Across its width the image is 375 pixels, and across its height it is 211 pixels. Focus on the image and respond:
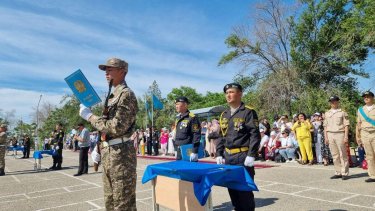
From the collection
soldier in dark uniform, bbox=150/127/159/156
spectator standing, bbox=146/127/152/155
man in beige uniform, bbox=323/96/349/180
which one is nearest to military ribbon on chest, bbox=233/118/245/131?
man in beige uniform, bbox=323/96/349/180

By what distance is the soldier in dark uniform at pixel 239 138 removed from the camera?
4.26 metres

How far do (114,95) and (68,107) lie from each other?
5851 cm

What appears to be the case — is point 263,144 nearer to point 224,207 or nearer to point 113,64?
point 224,207

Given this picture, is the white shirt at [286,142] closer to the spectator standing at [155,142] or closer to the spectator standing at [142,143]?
the spectator standing at [155,142]

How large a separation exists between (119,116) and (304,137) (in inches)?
369

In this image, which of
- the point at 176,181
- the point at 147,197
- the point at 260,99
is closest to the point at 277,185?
the point at 147,197

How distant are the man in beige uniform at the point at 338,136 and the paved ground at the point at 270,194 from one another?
0.33 m

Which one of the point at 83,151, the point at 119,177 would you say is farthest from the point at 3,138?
the point at 119,177

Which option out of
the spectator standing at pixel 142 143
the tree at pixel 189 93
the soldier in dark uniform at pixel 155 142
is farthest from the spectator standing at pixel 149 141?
the tree at pixel 189 93

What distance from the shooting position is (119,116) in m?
3.83

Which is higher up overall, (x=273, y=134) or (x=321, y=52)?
(x=321, y=52)

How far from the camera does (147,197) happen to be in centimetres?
731

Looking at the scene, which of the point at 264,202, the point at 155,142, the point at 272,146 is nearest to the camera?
the point at 264,202

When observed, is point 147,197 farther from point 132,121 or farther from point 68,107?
point 68,107
